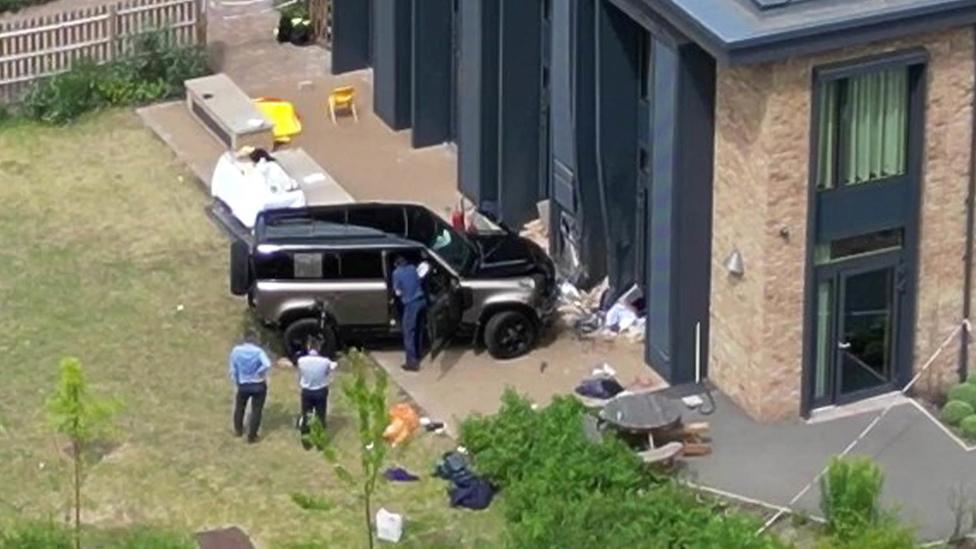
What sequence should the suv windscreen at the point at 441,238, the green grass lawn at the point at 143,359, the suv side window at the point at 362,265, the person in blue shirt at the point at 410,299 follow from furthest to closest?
the suv windscreen at the point at 441,238 → the suv side window at the point at 362,265 → the person in blue shirt at the point at 410,299 → the green grass lawn at the point at 143,359

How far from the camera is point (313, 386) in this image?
31.2 m

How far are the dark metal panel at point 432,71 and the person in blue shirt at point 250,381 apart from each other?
27.5ft

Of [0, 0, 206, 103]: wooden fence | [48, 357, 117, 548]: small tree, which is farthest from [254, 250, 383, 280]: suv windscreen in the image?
[0, 0, 206, 103]: wooden fence

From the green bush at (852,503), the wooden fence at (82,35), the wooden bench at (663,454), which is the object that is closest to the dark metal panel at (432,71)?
the wooden fence at (82,35)

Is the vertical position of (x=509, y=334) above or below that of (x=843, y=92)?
below

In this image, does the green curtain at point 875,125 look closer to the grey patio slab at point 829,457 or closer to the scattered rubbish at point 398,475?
the grey patio slab at point 829,457

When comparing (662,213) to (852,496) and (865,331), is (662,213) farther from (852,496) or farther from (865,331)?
(852,496)

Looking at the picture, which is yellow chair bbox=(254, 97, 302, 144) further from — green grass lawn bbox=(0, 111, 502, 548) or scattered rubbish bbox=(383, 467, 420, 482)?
scattered rubbish bbox=(383, 467, 420, 482)

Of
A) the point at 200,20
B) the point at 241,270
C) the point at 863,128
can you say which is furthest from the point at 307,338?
the point at 200,20

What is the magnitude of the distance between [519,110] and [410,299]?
4.62m

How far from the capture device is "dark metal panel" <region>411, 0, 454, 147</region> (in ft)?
128

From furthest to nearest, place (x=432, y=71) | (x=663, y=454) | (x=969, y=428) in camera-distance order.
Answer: (x=432, y=71) < (x=969, y=428) < (x=663, y=454)

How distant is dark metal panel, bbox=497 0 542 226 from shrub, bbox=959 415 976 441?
25.6 ft

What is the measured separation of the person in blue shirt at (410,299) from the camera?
108 ft
